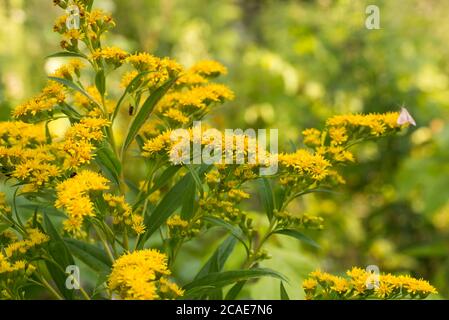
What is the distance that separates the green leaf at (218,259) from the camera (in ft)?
3.88

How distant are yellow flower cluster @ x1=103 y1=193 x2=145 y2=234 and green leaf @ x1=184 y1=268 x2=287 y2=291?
0.44 ft

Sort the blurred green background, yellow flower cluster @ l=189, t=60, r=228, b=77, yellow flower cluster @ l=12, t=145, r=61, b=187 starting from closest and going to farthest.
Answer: yellow flower cluster @ l=12, t=145, r=61, b=187, yellow flower cluster @ l=189, t=60, r=228, b=77, the blurred green background

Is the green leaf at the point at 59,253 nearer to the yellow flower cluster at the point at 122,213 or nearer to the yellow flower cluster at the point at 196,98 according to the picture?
the yellow flower cluster at the point at 122,213

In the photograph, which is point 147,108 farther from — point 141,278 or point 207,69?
point 141,278

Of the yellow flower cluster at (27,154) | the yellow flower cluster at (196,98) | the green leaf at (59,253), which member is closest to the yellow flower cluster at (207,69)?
the yellow flower cluster at (196,98)

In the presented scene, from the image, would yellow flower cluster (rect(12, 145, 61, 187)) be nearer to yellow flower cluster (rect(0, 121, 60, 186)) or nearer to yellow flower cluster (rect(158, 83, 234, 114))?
yellow flower cluster (rect(0, 121, 60, 186))

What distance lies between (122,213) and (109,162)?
10 centimetres

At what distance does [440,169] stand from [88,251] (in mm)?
2244

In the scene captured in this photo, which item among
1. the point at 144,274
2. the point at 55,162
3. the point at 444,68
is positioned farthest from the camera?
the point at 444,68

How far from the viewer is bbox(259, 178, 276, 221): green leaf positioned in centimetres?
117

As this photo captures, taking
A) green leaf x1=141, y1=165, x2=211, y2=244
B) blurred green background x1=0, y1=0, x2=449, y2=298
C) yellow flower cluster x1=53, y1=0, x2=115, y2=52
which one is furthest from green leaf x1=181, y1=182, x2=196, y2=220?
blurred green background x1=0, y1=0, x2=449, y2=298

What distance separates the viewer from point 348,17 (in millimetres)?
3561
